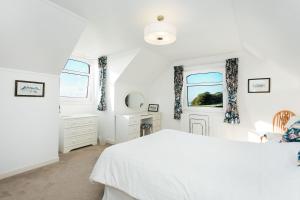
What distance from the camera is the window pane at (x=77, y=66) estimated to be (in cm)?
408

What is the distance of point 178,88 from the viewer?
14.6 ft

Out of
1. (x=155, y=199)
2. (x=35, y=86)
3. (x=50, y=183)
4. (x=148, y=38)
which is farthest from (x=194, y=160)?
(x=35, y=86)

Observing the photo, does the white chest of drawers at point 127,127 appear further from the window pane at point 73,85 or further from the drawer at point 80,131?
the window pane at point 73,85

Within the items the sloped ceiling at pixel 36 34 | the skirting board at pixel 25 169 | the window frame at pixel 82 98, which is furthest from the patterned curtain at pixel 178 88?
the skirting board at pixel 25 169

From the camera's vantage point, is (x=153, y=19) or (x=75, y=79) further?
(x=75, y=79)

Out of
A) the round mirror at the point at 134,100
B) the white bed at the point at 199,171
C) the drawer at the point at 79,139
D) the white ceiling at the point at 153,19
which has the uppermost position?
the white ceiling at the point at 153,19

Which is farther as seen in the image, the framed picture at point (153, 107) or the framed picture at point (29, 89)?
the framed picture at point (153, 107)

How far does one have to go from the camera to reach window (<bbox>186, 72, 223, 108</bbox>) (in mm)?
4082

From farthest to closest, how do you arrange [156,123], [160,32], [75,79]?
[156,123] → [75,79] → [160,32]

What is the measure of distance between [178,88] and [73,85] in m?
2.70

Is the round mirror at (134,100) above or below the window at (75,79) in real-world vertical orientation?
below

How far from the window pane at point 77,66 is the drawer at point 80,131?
58.8 inches

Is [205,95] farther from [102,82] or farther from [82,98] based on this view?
[82,98]

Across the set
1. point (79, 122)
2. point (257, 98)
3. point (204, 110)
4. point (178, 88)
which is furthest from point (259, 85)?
point (79, 122)
